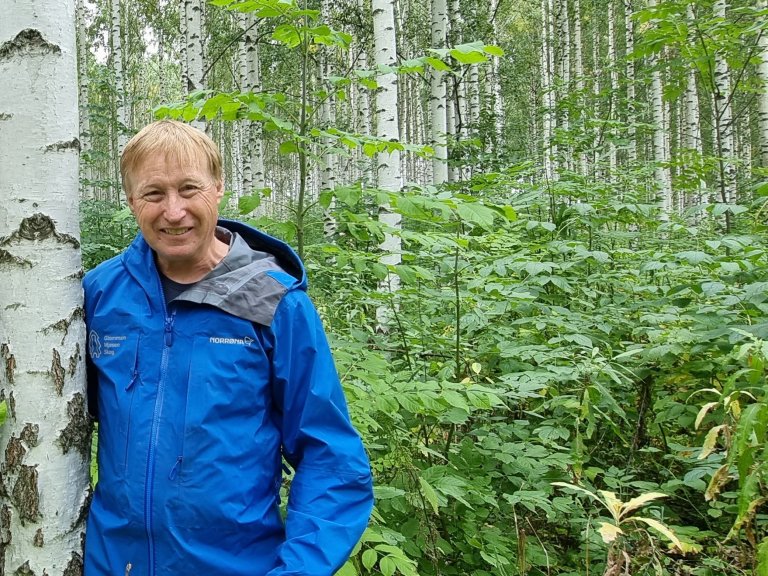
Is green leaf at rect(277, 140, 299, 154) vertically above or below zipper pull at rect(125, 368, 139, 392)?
above

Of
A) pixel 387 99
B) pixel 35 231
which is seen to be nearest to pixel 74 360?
pixel 35 231

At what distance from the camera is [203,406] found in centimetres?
132

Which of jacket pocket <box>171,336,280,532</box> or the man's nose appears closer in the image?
jacket pocket <box>171,336,280,532</box>

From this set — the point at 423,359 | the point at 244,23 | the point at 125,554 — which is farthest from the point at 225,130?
the point at 125,554

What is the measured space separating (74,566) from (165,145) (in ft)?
3.44

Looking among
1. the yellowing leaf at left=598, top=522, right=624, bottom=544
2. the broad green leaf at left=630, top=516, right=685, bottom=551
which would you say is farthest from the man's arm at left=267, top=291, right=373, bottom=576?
the broad green leaf at left=630, top=516, right=685, bottom=551

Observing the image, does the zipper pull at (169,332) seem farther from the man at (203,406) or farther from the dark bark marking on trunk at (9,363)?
the dark bark marking on trunk at (9,363)

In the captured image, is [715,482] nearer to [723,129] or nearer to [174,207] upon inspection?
[174,207]

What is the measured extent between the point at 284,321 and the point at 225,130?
37.2 meters

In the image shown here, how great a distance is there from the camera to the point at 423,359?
3.92 meters

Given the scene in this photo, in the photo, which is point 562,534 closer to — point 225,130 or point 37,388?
point 37,388

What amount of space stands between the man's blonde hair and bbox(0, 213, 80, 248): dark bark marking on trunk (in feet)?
0.65

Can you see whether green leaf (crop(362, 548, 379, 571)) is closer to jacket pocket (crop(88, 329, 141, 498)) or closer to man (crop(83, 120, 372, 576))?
man (crop(83, 120, 372, 576))

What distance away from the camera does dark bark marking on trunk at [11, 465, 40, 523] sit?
136 cm
